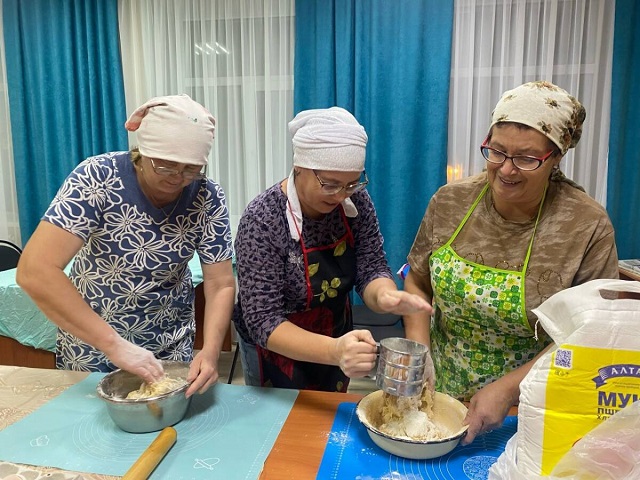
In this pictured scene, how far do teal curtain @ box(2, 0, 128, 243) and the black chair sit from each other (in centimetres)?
215

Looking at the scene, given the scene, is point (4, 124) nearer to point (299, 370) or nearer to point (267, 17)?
point (267, 17)

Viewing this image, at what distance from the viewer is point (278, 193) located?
4.41 feet

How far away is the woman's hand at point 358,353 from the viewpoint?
3.57 feet

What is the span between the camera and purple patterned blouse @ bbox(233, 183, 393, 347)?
127cm

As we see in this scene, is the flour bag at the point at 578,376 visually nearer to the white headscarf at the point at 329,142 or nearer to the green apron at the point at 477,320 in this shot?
the green apron at the point at 477,320

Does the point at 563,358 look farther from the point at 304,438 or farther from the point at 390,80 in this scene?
the point at 390,80

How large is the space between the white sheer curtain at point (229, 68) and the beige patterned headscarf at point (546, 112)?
231cm

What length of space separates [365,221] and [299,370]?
1.66 feet

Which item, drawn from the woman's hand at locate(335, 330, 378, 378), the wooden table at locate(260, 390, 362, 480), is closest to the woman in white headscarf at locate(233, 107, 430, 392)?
the woman's hand at locate(335, 330, 378, 378)

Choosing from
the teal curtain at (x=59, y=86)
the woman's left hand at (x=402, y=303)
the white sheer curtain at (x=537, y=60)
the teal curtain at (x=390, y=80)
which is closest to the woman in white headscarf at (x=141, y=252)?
the woman's left hand at (x=402, y=303)

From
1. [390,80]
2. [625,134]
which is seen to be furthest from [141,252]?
[625,134]

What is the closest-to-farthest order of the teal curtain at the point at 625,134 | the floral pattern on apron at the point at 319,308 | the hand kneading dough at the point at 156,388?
1. the hand kneading dough at the point at 156,388
2. the floral pattern on apron at the point at 319,308
3. the teal curtain at the point at 625,134

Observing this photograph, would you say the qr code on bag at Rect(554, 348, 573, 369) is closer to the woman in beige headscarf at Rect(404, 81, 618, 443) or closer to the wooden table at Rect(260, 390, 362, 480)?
the woman in beige headscarf at Rect(404, 81, 618, 443)

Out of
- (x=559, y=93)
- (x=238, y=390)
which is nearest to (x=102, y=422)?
(x=238, y=390)
